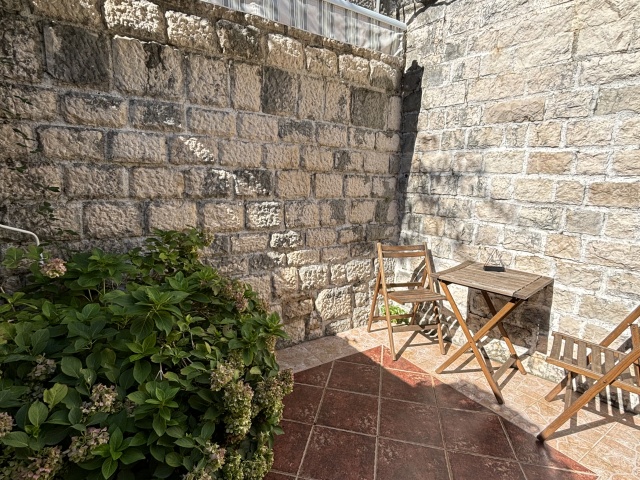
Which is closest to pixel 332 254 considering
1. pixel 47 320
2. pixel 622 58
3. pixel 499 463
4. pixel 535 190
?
pixel 535 190

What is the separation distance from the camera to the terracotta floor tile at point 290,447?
1.76 m

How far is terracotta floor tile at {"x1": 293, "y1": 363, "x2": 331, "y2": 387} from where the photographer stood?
2490mm

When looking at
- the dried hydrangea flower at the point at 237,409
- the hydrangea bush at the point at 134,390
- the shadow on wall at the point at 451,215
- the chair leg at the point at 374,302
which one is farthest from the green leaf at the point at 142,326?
the shadow on wall at the point at 451,215

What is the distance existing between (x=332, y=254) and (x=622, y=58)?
7.88 ft

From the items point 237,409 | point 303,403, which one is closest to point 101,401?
point 237,409

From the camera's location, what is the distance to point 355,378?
2.55m

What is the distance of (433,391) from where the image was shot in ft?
7.93

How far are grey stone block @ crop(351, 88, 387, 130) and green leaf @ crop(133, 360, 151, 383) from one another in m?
2.54

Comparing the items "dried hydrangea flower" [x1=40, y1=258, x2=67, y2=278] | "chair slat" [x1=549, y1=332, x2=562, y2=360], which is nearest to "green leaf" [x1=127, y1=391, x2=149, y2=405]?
"dried hydrangea flower" [x1=40, y1=258, x2=67, y2=278]

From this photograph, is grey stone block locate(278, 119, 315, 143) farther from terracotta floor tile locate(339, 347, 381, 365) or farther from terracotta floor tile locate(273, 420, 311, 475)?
terracotta floor tile locate(273, 420, 311, 475)

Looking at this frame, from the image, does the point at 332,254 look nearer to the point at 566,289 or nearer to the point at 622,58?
the point at 566,289

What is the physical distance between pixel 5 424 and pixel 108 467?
297mm

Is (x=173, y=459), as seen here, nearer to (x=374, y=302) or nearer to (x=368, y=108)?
(x=374, y=302)

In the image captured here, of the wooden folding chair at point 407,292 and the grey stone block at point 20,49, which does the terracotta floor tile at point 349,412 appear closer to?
the wooden folding chair at point 407,292
